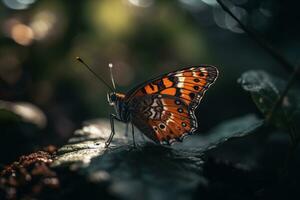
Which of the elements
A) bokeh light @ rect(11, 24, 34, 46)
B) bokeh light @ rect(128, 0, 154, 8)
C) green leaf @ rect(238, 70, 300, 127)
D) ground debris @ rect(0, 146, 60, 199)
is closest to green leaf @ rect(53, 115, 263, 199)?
ground debris @ rect(0, 146, 60, 199)

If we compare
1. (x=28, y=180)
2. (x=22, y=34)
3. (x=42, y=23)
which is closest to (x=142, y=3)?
(x=42, y=23)

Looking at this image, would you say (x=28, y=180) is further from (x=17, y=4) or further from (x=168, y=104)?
(x=17, y=4)

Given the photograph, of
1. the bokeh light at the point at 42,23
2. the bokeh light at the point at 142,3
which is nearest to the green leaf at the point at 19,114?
the bokeh light at the point at 42,23

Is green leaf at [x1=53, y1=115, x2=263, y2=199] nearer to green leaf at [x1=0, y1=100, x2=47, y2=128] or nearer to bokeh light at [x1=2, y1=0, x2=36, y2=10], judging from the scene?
green leaf at [x1=0, y1=100, x2=47, y2=128]

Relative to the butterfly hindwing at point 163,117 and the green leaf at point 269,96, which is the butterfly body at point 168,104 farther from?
the green leaf at point 269,96

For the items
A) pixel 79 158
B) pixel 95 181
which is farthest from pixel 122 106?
pixel 95 181

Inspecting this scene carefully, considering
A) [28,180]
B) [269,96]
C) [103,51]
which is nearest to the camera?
[28,180]
